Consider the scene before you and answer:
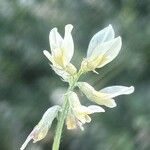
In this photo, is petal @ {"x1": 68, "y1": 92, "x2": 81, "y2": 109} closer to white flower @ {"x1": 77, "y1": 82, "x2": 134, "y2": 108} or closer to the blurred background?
white flower @ {"x1": 77, "y1": 82, "x2": 134, "y2": 108}

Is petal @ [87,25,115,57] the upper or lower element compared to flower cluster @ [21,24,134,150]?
upper

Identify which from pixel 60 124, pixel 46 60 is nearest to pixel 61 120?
pixel 60 124

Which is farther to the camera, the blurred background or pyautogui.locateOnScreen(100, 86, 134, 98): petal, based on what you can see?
the blurred background

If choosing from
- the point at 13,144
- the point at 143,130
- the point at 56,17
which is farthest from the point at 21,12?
the point at 143,130

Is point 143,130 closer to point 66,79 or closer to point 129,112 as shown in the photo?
point 129,112

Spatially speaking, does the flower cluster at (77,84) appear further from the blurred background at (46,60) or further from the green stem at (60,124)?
the blurred background at (46,60)

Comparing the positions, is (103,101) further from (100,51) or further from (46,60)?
(46,60)

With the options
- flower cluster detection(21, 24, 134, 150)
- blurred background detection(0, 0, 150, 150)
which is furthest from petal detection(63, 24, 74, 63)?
blurred background detection(0, 0, 150, 150)

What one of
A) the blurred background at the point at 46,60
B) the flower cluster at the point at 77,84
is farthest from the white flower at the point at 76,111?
the blurred background at the point at 46,60
